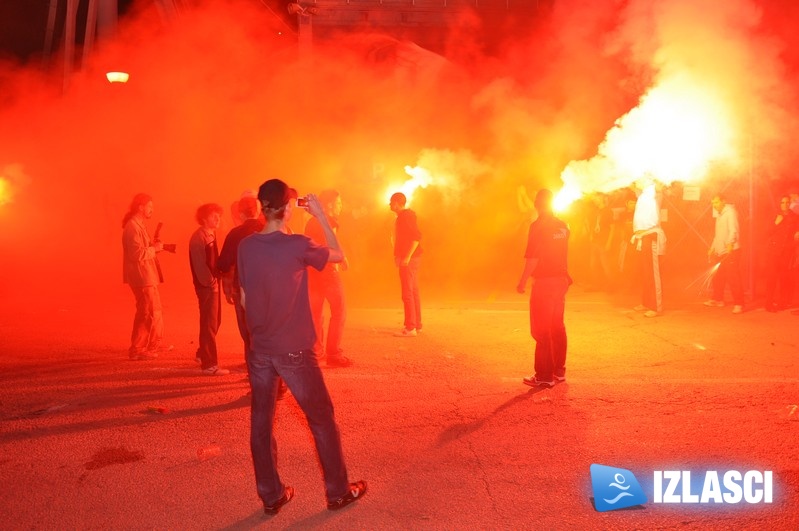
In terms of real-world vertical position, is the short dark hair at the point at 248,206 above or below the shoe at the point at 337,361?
above

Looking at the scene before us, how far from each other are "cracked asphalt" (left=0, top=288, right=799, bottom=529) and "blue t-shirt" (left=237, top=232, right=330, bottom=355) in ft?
3.29

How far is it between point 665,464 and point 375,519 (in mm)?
1974

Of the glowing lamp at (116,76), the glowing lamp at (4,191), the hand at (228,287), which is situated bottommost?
the hand at (228,287)

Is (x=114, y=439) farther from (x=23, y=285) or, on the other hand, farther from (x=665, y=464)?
(x=23, y=285)

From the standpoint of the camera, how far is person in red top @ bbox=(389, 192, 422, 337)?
8391mm

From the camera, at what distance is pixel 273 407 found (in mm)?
3721

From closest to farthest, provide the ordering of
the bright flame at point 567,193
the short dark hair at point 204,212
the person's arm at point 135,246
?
the short dark hair at point 204,212, the person's arm at point 135,246, the bright flame at point 567,193

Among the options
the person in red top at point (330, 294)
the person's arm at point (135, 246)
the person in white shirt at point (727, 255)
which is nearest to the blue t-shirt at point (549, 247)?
the person in red top at point (330, 294)

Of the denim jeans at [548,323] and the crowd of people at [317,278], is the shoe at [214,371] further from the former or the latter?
the denim jeans at [548,323]

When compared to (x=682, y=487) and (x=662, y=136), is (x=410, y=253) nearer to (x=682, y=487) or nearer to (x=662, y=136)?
(x=662, y=136)

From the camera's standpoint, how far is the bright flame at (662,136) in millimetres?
9969

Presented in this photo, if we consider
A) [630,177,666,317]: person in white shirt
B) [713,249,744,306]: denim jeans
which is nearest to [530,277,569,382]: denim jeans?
[630,177,666,317]: person in white shirt

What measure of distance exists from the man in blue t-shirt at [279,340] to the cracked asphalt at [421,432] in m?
0.25

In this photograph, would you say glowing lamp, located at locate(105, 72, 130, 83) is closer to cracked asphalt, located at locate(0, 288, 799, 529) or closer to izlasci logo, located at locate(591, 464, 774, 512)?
cracked asphalt, located at locate(0, 288, 799, 529)
